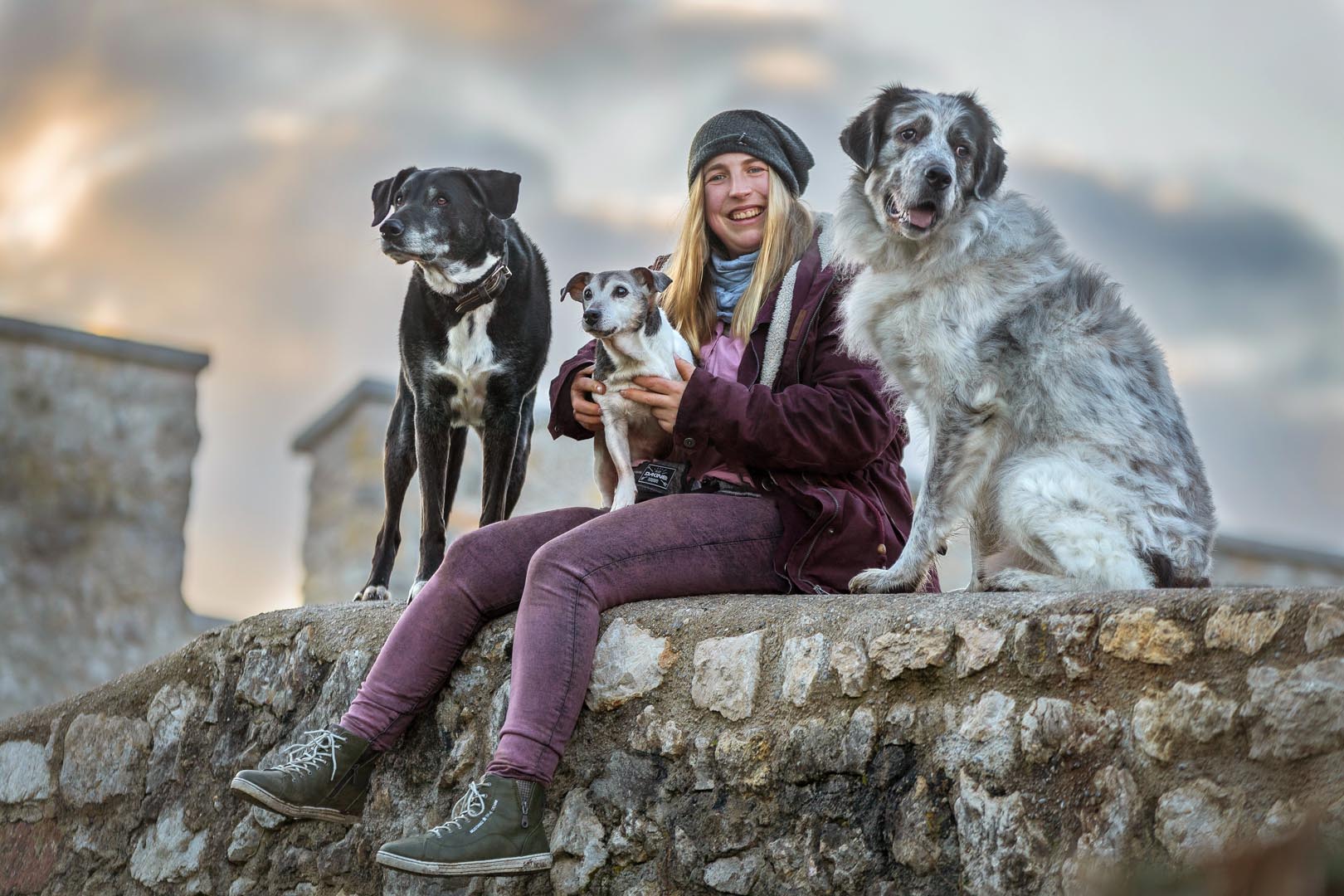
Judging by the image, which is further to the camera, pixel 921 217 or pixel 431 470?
pixel 431 470

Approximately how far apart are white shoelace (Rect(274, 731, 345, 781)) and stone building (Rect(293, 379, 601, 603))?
11.2 ft

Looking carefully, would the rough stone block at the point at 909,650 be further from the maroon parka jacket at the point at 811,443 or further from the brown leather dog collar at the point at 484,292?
the brown leather dog collar at the point at 484,292

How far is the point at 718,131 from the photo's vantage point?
3625 millimetres

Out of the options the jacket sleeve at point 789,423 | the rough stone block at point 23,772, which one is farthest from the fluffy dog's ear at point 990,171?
the rough stone block at point 23,772

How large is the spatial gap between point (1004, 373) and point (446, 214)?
1.54 meters

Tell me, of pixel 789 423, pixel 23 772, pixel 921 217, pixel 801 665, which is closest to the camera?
pixel 801 665

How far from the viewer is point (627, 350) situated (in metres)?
3.48

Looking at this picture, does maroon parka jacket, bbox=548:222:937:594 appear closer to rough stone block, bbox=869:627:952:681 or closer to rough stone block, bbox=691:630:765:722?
rough stone block, bbox=691:630:765:722

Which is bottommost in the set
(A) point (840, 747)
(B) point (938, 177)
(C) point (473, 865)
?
(C) point (473, 865)

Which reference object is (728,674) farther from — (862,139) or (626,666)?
(862,139)

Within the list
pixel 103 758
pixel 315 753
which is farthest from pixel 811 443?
pixel 103 758

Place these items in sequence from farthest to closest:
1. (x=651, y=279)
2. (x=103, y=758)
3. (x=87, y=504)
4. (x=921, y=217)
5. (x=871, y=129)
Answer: (x=87, y=504), (x=103, y=758), (x=651, y=279), (x=871, y=129), (x=921, y=217)

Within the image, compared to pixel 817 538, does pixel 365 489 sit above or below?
above

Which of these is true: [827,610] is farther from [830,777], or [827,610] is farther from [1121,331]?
[1121,331]
